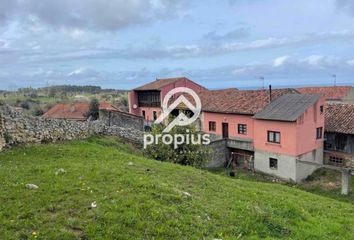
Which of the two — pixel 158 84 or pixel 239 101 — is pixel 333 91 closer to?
pixel 239 101

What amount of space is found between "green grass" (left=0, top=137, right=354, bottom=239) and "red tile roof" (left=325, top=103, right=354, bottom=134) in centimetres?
1860

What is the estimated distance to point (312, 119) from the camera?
93.5 ft

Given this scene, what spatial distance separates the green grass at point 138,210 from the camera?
293 inches

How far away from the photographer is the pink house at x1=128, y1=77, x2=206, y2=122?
50250mm

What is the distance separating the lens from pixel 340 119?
30.6 metres

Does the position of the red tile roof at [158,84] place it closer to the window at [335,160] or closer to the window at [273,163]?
the window at [273,163]

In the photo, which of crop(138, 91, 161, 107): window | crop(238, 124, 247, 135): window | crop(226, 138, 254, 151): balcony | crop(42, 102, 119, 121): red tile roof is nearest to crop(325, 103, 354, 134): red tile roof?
crop(226, 138, 254, 151): balcony

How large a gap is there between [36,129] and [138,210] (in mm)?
11463

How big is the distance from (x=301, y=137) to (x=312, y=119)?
227cm

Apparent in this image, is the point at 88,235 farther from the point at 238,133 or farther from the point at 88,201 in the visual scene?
the point at 238,133

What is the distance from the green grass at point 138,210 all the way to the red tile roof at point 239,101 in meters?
19.8

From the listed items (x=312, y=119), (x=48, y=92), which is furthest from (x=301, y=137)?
(x=48, y=92)

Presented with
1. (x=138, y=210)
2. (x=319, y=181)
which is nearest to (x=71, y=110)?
(x=319, y=181)

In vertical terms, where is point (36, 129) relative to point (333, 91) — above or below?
below
